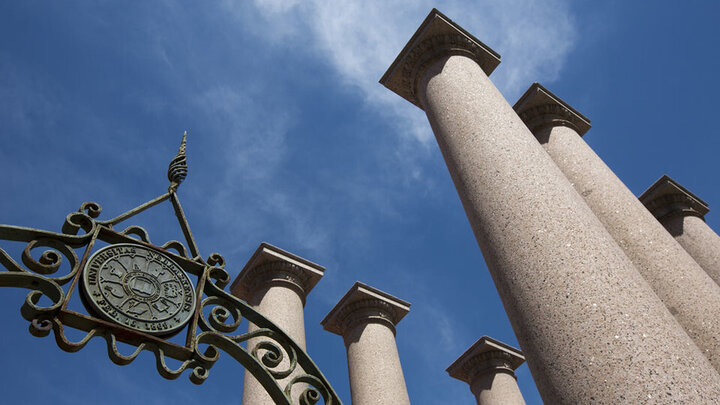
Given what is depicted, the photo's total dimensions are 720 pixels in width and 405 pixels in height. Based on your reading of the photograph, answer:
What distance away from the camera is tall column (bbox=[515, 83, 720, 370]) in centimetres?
1369

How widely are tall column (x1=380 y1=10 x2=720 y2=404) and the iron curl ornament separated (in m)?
4.02

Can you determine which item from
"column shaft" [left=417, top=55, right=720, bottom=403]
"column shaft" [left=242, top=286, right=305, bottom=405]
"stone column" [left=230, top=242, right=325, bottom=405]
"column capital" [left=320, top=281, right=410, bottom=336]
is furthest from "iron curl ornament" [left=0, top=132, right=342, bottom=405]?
"column capital" [left=320, top=281, right=410, bottom=336]

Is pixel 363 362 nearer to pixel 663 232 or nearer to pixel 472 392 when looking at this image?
pixel 472 392

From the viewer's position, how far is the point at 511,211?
10.6 meters

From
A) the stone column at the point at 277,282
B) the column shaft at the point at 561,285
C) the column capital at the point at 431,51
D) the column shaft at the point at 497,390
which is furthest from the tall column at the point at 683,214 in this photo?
the stone column at the point at 277,282

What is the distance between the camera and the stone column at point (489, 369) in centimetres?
3447

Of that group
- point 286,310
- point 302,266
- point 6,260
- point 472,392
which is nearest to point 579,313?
point 6,260

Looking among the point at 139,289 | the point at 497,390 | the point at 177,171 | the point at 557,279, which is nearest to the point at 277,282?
the point at 177,171

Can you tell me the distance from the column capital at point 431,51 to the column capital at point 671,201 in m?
13.1

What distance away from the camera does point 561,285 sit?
29.5 feet

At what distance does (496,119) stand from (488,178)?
2.09 m

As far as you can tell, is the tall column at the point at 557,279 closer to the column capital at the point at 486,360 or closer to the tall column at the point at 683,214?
the tall column at the point at 683,214

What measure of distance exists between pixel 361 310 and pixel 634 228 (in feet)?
55.6

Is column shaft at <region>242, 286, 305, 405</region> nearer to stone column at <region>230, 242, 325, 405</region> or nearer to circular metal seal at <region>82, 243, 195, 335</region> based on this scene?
stone column at <region>230, 242, 325, 405</region>
